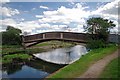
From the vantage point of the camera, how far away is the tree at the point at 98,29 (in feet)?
157

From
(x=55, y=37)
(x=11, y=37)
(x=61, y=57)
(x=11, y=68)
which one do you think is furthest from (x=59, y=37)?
(x=11, y=68)

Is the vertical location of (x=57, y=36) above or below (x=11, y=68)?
above

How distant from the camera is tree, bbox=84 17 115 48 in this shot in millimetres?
47859

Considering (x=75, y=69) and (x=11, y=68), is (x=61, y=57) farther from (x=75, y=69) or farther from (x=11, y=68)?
(x=75, y=69)

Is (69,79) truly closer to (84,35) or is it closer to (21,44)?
(84,35)

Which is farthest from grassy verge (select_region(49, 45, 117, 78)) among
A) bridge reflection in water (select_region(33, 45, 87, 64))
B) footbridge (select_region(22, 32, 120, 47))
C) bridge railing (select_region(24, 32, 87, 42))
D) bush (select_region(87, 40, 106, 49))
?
bridge railing (select_region(24, 32, 87, 42))

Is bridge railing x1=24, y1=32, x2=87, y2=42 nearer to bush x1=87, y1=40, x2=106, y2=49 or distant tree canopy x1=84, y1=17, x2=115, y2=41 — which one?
distant tree canopy x1=84, y1=17, x2=115, y2=41

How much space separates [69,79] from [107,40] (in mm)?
33480

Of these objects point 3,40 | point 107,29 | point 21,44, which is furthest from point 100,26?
point 3,40

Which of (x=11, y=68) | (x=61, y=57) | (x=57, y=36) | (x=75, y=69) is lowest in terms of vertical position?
(x=11, y=68)

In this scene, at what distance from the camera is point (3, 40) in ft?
227

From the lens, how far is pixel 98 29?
4838 cm

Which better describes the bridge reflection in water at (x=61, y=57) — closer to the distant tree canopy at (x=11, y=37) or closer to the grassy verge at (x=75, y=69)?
the distant tree canopy at (x=11, y=37)

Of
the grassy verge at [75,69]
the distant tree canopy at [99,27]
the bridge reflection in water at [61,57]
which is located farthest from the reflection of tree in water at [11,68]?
the distant tree canopy at [99,27]
